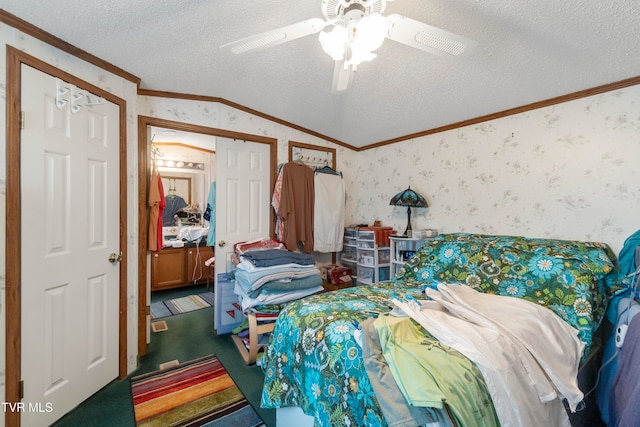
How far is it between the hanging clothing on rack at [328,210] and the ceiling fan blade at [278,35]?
6.58ft

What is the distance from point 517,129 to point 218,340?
3316mm

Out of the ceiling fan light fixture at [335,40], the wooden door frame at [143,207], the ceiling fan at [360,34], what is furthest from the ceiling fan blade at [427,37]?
the wooden door frame at [143,207]

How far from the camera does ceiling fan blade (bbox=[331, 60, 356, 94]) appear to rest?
4.36 feet

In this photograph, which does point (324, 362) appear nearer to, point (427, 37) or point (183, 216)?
point (427, 37)

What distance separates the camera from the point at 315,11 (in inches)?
60.9

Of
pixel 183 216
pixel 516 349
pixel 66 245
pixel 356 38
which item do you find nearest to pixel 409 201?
pixel 516 349

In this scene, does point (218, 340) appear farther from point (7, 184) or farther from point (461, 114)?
point (461, 114)

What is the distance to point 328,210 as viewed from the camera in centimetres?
A: 328

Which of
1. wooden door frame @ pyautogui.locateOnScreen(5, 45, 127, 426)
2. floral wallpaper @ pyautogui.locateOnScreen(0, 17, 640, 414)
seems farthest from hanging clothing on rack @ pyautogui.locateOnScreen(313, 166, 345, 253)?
wooden door frame @ pyautogui.locateOnScreen(5, 45, 127, 426)

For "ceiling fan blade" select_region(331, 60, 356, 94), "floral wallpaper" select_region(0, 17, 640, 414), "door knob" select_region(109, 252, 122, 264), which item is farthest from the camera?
"door knob" select_region(109, 252, 122, 264)

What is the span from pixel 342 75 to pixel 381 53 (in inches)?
25.4

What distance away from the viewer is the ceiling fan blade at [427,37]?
1086 mm

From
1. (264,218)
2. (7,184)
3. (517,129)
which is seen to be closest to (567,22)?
(517,129)

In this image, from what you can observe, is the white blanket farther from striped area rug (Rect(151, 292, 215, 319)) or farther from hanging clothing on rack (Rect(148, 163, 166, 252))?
striped area rug (Rect(151, 292, 215, 319))
